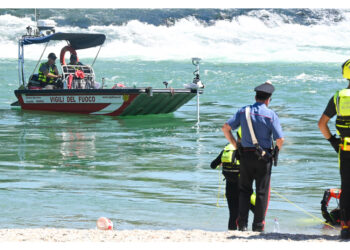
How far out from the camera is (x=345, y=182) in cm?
604

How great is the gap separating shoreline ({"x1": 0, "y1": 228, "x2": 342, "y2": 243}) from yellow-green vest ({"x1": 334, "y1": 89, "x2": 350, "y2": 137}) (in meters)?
0.92

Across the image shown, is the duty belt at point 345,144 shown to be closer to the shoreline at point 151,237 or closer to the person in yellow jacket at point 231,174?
the shoreline at point 151,237

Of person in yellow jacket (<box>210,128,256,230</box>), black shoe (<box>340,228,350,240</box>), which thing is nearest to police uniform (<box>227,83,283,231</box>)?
person in yellow jacket (<box>210,128,256,230</box>)

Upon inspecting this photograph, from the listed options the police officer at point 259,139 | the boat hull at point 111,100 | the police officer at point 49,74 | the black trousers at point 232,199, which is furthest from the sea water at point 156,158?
the police officer at point 259,139

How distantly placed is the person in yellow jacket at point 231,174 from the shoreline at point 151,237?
0.62m

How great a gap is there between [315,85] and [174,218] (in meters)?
22.9

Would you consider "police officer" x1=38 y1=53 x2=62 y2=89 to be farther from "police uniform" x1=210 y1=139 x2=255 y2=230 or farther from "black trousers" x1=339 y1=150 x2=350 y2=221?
"black trousers" x1=339 y1=150 x2=350 y2=221

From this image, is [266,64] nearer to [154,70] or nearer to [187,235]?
[154,70]

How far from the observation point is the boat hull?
1922 cm

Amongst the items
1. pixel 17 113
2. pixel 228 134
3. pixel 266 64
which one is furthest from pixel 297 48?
pixel 228 134

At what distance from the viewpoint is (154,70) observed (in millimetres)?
38531

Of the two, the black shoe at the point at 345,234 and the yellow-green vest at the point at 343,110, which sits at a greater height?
the yellow-green vest at the point at 343,110

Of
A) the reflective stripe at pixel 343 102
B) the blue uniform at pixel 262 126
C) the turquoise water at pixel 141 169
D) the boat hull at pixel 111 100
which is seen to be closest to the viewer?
the reflective stripe at pixel 343 102

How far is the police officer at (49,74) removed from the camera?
749 inches
